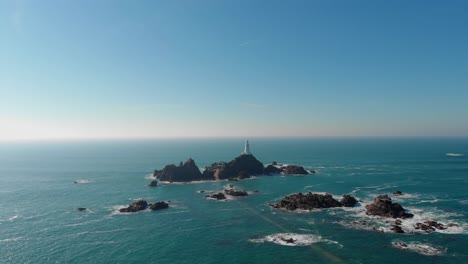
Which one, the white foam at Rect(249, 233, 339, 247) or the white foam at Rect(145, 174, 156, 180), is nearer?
the white foam at Rect(249, 233, 339, 247)

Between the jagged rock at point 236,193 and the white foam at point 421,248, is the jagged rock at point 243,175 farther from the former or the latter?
the white foam at point 421,248

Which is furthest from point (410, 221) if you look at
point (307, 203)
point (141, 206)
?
point (141, 206)

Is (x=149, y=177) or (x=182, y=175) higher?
(x=182, y=175)

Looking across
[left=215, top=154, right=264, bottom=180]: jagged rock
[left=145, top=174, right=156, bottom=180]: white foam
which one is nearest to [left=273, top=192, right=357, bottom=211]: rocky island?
[left=215, top=154, right=264, bottom=180]: jagged rock

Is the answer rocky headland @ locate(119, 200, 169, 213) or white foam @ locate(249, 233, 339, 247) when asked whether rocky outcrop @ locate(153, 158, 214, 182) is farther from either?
white foam @ locate(249, 233, 339, 247)

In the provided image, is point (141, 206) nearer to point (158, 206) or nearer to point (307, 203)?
point (158, 206)

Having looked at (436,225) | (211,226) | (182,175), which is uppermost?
(182,175)

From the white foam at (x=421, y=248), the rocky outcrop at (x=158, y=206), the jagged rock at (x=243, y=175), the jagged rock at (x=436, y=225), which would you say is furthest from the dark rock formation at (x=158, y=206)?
the jagged rock at (x=436, y=225)
